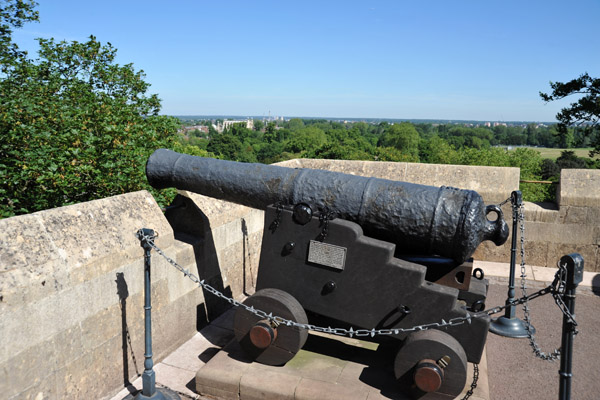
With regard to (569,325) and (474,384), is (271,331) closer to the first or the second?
(474,384)

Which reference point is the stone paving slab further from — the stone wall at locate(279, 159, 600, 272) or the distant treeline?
the distant treeline

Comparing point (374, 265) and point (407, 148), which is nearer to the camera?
point (374, 265)

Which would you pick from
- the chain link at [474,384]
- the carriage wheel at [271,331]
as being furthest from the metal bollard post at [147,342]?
the chain link at [474,384]

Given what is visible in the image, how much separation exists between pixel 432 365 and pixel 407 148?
74.9 meters

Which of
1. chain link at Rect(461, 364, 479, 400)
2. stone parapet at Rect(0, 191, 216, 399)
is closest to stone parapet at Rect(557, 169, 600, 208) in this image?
chain link at Rect(461, 364, 479, 400)

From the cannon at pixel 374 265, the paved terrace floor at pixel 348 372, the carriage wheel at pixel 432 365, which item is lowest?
the paved terrace floor at pixel 348 372

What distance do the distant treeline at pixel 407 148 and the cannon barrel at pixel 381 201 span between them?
580 centimetres

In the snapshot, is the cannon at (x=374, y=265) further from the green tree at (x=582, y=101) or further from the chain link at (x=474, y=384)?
the green tree at (x=582, y=101)

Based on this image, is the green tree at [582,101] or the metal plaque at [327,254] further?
the green tree at [582,101]

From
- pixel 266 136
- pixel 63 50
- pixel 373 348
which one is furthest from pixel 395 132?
pixel 373 348

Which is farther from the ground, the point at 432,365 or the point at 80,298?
the point at 80,298

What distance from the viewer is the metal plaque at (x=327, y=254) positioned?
12.9 ft

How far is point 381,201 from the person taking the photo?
393 cm

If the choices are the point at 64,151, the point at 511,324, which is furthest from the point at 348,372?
the point at 64,151
